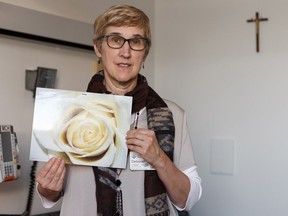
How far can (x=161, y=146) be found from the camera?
3.86ft

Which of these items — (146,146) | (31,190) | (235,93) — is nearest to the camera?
(146,146)

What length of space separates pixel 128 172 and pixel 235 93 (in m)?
1.92

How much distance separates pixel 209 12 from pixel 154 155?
2259 millimetres

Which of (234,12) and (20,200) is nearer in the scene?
(20,200)

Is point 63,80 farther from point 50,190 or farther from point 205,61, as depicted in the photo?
point 50,190

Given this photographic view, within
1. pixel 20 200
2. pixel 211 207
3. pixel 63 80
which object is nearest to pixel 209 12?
pixel 63 80

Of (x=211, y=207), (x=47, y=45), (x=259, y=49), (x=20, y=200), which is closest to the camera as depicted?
(x=20, y=200)

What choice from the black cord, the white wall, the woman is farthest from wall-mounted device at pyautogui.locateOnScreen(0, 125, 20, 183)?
the white wall

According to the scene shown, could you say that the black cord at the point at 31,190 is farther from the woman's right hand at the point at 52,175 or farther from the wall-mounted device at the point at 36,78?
the woman's right hand at the point at 52,175

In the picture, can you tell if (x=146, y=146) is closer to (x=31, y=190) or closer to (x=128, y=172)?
(x=128, y=172)

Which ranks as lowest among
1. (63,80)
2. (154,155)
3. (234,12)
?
(154,155)

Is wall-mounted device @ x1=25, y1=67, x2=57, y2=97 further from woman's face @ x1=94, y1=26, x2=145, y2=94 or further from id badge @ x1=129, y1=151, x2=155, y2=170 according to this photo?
id badge @ x1=129, y1=151, x2=155, y2=170

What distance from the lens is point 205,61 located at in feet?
10.1

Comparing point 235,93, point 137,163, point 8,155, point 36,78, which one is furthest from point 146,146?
point 235,93
